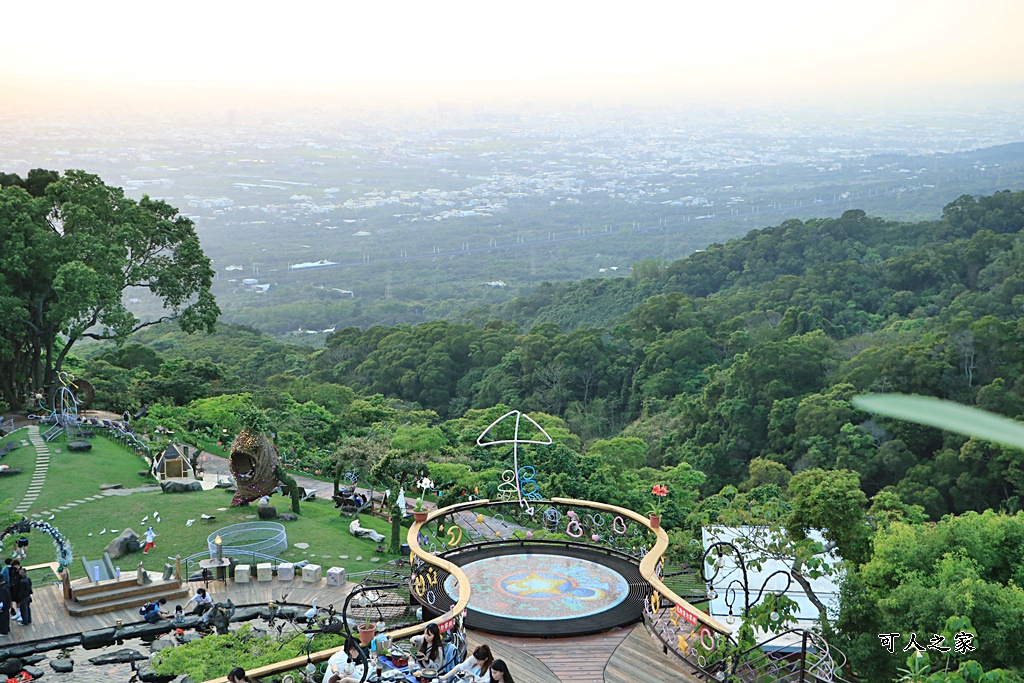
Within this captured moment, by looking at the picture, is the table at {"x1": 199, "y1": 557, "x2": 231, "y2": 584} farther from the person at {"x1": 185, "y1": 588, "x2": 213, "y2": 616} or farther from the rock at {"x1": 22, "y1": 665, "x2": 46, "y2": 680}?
the rock at {"x1": 22, "y1": 665, "x2": 46, "y2": 680}

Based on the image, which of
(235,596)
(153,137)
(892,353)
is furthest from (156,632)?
(153,137)

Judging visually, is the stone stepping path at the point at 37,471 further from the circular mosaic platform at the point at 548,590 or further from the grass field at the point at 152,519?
the circular mosaic platform at the point at 548,590

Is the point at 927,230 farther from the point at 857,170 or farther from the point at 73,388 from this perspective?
the point at 857,170

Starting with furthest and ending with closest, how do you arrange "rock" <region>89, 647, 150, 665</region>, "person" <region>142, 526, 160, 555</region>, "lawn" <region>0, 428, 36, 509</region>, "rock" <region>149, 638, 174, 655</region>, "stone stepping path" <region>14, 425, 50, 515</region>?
"lawn" <region>0, 428, 36, 509</region>, "stone stepping path" <region>14, 425, 50, 515</region>, "person" <region>142, 526, 160, 555</region>, "rock" <region>149, 638, 174, 655</region>, "rock" <region>89, 647, 150, 665</region>

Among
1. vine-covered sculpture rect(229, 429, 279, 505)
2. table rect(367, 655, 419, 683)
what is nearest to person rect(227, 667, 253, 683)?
table rect(367, 655, 419, 683)

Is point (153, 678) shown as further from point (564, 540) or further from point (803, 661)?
point (803, 661)

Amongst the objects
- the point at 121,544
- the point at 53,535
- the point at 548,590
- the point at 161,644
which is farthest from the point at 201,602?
the point at 548,590
